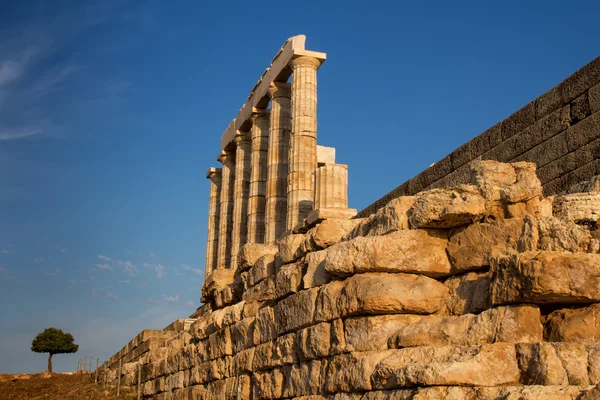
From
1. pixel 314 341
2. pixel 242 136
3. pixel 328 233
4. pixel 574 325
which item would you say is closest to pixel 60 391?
pixel 242 136

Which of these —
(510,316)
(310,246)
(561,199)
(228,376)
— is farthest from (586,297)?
(228,376)

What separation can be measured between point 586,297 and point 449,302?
4.95ft

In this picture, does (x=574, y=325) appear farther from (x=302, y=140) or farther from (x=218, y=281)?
(x=302, y=140)

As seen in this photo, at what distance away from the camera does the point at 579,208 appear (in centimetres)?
714

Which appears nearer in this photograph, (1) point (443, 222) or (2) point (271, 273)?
(1) point (443, 222)

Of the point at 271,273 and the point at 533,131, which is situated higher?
the point at 533,131

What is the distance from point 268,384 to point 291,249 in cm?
171

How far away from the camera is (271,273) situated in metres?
11.5

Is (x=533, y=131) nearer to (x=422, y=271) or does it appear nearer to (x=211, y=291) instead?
(x=422, y=271)

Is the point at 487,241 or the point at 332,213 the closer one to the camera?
the point at 487,241

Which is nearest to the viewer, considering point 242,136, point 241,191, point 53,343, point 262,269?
point 262,269

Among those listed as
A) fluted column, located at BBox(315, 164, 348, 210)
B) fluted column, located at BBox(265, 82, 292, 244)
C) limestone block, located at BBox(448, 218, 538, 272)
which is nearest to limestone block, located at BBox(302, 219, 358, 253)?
limestone block, located at BBox(448, 218, 538, 272)

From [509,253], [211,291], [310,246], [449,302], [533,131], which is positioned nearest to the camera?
[509,253]

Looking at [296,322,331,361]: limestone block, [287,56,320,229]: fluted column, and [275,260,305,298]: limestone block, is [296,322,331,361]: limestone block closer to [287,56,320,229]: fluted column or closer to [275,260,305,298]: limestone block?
[275,260,305,298]: limestone block
